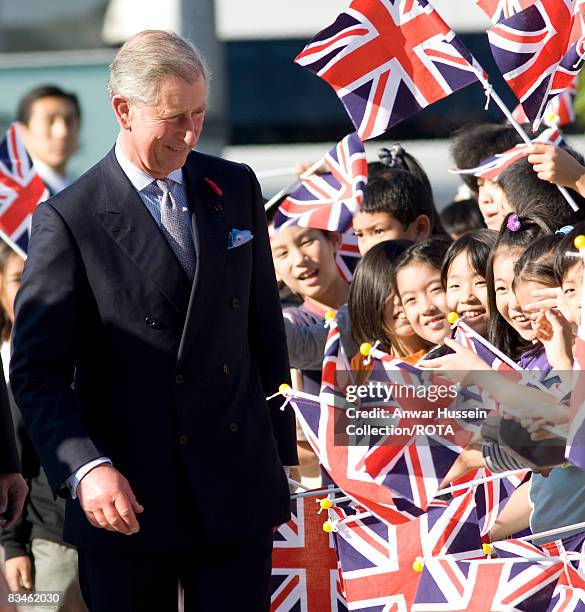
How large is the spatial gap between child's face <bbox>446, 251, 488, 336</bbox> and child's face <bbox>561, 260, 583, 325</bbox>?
832 millimetres

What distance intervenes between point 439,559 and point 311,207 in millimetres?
1890

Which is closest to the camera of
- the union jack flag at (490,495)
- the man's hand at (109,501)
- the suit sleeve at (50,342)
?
the man's hand at (109,501)

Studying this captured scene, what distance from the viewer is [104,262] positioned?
3297mm

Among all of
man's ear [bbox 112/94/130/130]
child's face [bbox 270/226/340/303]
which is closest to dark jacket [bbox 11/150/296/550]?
man's ear [bbox 112/94/130/130]

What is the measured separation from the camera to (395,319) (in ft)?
15.4

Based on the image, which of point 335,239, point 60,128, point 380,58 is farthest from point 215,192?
point 60,128

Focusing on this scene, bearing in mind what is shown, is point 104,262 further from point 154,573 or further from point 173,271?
point 154,573

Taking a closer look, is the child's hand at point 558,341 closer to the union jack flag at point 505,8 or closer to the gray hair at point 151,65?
the gray hair at point 151,65

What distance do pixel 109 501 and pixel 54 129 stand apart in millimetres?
4971

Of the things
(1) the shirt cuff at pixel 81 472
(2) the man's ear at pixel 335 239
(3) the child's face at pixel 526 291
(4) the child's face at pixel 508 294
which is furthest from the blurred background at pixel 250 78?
(1) the shirt cuff at pixel 81 472

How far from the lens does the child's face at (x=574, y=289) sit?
3.44 m

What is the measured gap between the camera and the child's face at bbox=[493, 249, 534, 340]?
3.98 meters

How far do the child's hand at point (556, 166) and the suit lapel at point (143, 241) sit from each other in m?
1.23

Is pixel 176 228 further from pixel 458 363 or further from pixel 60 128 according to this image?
pixel 60 128
